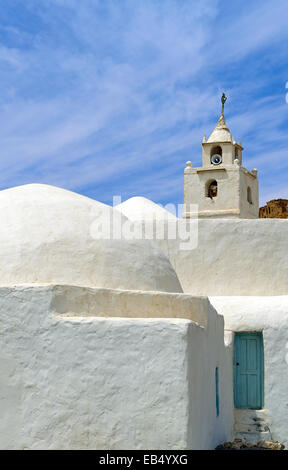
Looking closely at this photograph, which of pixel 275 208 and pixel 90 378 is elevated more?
pixel 275 208

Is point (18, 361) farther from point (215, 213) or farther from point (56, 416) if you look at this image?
point (215, 213)

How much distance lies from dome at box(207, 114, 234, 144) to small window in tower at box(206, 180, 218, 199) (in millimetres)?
1485

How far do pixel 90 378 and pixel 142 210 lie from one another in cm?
1464

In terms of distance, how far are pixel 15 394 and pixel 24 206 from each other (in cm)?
325

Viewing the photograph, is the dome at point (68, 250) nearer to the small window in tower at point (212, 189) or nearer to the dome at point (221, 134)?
the small window in tower at point (212, 189)

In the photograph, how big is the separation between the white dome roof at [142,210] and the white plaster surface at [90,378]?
1335 cm

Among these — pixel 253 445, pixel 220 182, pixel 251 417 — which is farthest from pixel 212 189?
pixel 253 445

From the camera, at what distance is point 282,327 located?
1238cm

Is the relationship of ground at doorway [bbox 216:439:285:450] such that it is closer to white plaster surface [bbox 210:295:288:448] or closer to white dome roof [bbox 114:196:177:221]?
white plaster surface [bbox 210:295:288:448]

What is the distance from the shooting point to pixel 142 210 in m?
22.3

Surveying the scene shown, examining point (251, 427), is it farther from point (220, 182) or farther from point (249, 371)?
point (220, 182)

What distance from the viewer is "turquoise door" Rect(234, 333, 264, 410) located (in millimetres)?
12508

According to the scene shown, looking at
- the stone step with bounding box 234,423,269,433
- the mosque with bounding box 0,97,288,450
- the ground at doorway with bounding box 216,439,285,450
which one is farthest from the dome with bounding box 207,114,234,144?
the ground at doorway with bounding box 216,439,285,450

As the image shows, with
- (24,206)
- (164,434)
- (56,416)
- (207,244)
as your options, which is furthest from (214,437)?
(207,244)
